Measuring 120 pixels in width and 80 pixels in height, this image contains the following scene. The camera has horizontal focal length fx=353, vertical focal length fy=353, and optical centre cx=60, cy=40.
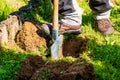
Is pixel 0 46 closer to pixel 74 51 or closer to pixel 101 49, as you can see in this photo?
pixel 74 51

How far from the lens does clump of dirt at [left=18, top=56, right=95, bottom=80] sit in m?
3.10

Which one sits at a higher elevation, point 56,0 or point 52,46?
point 56,0

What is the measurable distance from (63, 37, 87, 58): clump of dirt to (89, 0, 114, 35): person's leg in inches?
16.5

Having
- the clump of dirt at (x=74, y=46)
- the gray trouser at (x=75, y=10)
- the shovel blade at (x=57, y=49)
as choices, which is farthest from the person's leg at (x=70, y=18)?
the shovel blade at (x=57, y=49)

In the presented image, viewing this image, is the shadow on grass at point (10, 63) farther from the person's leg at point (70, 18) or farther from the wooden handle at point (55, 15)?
the person's leg at point (70, 18)

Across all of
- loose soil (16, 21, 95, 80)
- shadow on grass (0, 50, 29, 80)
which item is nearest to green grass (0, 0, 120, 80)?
shadow on grass (0, 50, 29, 80)

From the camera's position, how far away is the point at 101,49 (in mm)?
4188

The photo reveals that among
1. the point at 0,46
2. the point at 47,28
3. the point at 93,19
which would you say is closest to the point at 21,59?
the point at 0,46

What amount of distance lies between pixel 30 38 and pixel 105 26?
109 cm

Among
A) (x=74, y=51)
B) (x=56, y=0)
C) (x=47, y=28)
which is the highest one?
(x=56, y=0)

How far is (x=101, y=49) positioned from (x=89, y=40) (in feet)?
1.04

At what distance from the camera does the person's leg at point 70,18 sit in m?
4.42

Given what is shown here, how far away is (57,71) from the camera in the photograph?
127 inches

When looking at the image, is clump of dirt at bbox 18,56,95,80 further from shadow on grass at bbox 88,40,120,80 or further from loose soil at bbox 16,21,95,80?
shadow on grass at bbox 88,40,120,80
